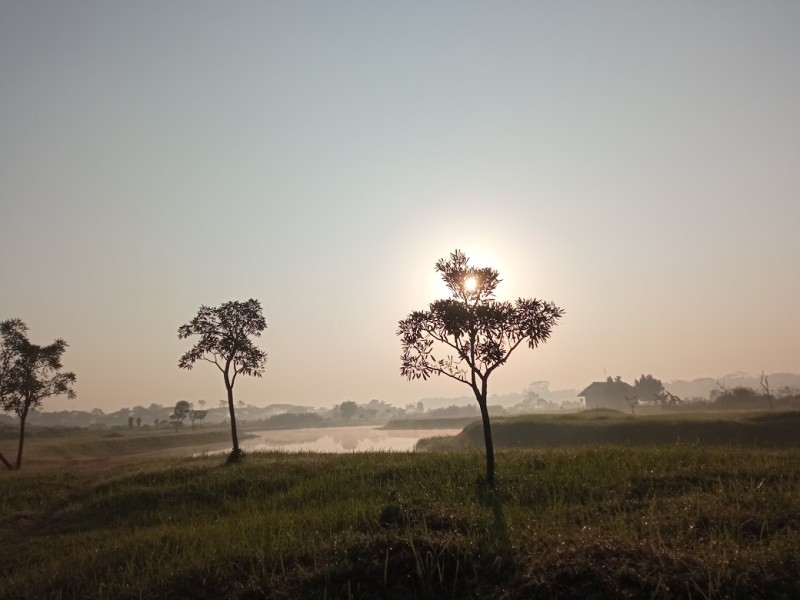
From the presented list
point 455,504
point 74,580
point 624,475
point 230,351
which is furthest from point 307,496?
point 230,351

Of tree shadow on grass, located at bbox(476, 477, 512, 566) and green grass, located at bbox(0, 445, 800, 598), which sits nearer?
green grass, located at bbox(0, 445, 800, 598)

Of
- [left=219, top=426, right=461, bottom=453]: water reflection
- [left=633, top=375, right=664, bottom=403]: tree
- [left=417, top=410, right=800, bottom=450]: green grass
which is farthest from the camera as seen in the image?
[left=633, top=375, right=664, bottom=403]: tree

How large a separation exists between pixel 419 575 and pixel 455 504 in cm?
433

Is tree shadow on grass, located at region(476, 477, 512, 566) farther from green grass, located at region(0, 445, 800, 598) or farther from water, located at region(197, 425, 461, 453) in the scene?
water, located at region(197, 425, 461, 453)

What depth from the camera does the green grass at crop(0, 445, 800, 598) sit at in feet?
23.7

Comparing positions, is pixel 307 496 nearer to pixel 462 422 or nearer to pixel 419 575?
pixel 419 575

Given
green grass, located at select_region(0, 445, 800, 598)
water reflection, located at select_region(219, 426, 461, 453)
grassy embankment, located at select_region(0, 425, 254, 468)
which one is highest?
green grass, located at select_region(0, 445, 800, 598)

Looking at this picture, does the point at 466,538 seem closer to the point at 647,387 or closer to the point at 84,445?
the point at 84,445

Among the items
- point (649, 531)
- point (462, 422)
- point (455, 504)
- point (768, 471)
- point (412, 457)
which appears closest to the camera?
point (649, 531)

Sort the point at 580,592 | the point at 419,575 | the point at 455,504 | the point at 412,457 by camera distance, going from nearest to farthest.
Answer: the point at 580,592, the point at 419,575, the point at 455,504, the point at 412,457

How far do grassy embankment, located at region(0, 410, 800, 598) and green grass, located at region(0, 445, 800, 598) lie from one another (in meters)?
0.04

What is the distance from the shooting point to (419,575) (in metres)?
7.80

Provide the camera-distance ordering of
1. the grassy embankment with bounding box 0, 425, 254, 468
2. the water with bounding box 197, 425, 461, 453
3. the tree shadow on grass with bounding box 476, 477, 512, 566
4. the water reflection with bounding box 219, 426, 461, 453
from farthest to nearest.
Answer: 1. the water reflection with bounding box 219, 426, 461, 453
2. the water with bounding box 197, 425, 461, 453
3. the grassy embankment with bounding box 0, 425, 254, 468
4. the tree shadow on grass with bounding box 476, 477, 512, 566

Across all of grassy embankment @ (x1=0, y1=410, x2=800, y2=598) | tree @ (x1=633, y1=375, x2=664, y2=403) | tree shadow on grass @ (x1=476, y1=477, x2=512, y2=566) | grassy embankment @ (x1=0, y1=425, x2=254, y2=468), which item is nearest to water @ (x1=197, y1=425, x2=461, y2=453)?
grassy embankment @ (x1=0, y1=425, x2=254, y2=468)
